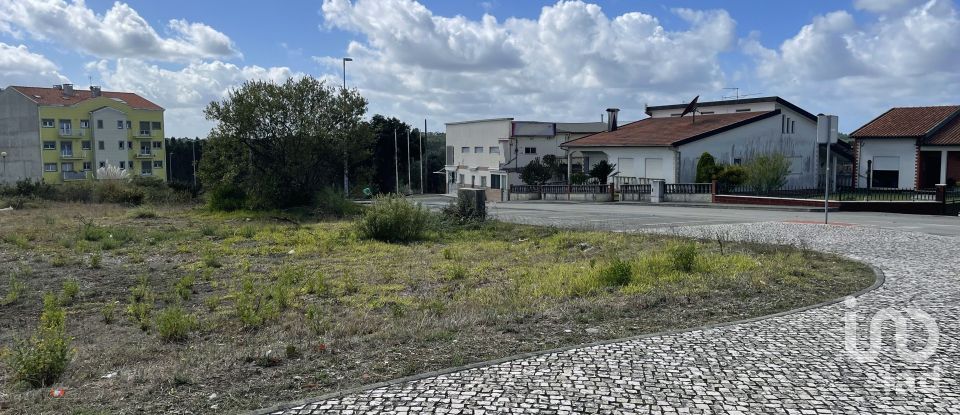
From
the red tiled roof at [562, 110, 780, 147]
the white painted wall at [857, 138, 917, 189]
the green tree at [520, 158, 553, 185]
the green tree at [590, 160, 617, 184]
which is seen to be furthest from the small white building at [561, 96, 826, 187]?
the green tree at [520, 158, 553, 185]

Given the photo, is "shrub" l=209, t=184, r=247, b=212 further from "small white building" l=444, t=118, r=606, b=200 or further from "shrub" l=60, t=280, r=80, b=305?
"small white building" l=444, t=118, r=606, b=200

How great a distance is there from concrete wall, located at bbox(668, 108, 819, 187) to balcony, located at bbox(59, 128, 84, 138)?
6251cm

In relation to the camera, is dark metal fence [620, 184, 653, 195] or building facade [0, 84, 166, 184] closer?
dark metal fence [620, 184, 653, 195]

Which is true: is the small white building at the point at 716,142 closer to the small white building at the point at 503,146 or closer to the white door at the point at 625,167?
the white door at the point at 625,167

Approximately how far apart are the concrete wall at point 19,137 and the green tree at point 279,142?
52.2 m

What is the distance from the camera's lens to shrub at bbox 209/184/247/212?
31281mm

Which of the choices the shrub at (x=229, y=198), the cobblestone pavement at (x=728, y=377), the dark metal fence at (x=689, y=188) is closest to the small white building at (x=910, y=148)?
the dark metal fence at (x=689, y=188)

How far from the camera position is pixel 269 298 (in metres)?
11.3

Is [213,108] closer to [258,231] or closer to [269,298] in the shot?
[258,231]

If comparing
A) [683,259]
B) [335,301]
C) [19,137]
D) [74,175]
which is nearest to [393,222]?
[335,301]

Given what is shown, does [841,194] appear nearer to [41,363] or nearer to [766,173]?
[766,173]

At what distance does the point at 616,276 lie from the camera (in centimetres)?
1115

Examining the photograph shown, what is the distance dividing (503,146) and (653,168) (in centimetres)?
2370

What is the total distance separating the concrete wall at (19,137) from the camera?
72375 mm
